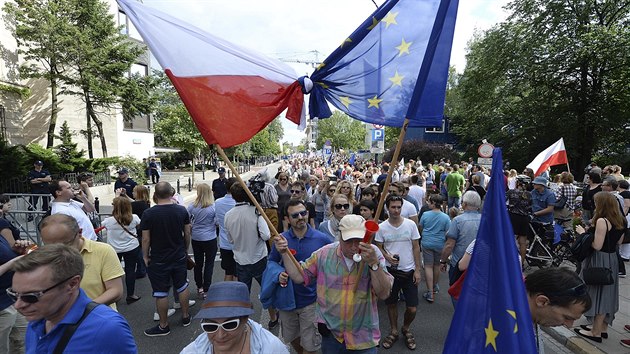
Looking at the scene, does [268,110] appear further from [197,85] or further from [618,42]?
[618,42]

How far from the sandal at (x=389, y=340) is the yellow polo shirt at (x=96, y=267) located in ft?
10.1

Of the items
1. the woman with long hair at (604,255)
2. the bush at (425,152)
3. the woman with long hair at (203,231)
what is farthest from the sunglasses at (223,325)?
the bush at (425,152)

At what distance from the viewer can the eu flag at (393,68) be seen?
8.91ft

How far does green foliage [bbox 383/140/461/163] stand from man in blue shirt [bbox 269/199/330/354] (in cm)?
3066

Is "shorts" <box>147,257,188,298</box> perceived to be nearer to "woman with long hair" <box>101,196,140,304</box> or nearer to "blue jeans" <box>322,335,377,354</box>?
"woman with long hair" <box>101,196,140,304</box>

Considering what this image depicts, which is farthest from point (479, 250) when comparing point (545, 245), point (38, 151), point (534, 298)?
point (38, 151)

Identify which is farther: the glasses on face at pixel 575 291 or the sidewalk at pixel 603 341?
the sidewalk at pixel 603 341

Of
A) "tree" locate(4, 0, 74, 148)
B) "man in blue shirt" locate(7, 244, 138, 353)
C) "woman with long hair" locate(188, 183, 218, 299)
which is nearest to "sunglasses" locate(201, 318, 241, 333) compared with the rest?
"man in blue shirt" locate(7, 244, 138, 353)

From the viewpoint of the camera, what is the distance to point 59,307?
186 cm

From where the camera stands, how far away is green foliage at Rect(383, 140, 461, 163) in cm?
3388

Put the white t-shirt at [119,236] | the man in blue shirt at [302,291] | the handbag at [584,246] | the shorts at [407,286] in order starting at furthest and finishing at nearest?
1. the white t-shirt at [119,236]
2. the shorts at [407,286]
3. the handbag at [584,246]
4. the man in blue shirt at [302,291]

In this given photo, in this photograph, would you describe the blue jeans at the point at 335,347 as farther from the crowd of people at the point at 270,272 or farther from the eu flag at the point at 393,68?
the eu flag at the point at 393,68

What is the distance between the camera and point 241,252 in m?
4.57

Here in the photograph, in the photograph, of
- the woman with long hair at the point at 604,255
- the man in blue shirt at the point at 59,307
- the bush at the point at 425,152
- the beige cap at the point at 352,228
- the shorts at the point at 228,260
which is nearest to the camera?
the man in blue shirt at the point at 59,307
